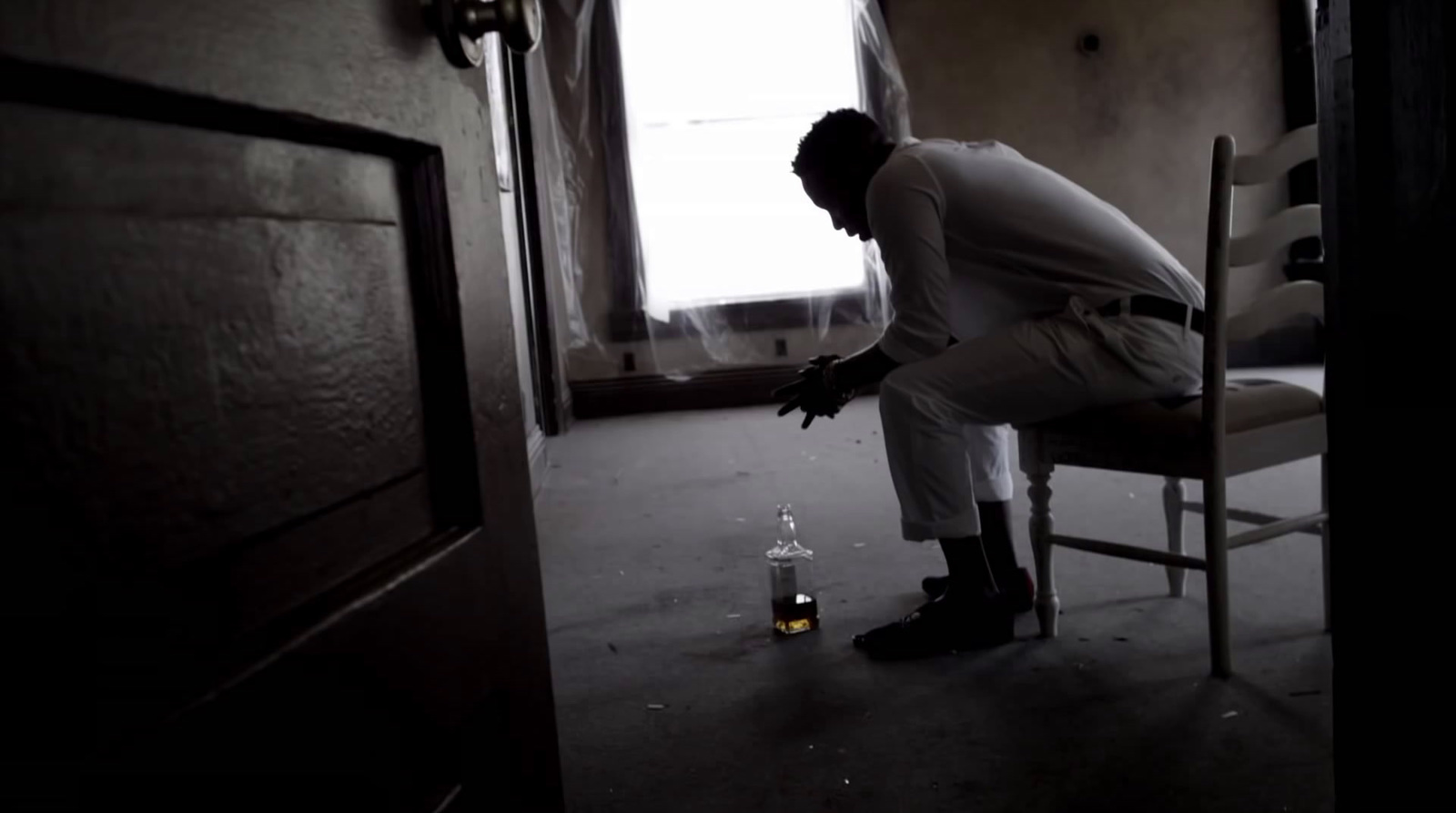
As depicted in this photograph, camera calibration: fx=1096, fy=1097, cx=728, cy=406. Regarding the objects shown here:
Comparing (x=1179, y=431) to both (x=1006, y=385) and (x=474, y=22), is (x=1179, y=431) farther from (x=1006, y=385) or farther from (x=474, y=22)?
(x=474, y=22)

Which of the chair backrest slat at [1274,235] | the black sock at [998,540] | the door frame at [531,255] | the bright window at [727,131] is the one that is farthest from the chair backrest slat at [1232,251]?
the bright window at [727,131]

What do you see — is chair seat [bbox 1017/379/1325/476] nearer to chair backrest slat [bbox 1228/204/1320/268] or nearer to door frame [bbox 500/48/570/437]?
chair backrest slat [bbox 1228/204/1320/268]

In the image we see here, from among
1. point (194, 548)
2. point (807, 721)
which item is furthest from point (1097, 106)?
point (194, 548)

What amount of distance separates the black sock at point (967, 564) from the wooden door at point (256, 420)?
1157 millimetres

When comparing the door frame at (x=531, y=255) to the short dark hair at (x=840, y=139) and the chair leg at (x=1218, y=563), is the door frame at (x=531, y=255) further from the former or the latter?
the chair leg at (x=1218, y=563)

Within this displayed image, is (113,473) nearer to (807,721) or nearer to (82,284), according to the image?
(82,284)

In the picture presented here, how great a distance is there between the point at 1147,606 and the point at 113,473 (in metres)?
1.93

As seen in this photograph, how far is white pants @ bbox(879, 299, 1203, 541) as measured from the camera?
1774mm

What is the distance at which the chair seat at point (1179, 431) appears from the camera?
1670 millimetres

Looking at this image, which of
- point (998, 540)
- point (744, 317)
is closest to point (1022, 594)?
point (998, 540)

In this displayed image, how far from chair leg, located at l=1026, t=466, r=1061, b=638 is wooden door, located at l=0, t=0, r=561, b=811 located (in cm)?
123

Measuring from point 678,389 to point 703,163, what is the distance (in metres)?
1.11

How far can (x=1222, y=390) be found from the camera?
5.34ft

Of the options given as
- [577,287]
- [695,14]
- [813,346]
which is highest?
[695,14]
